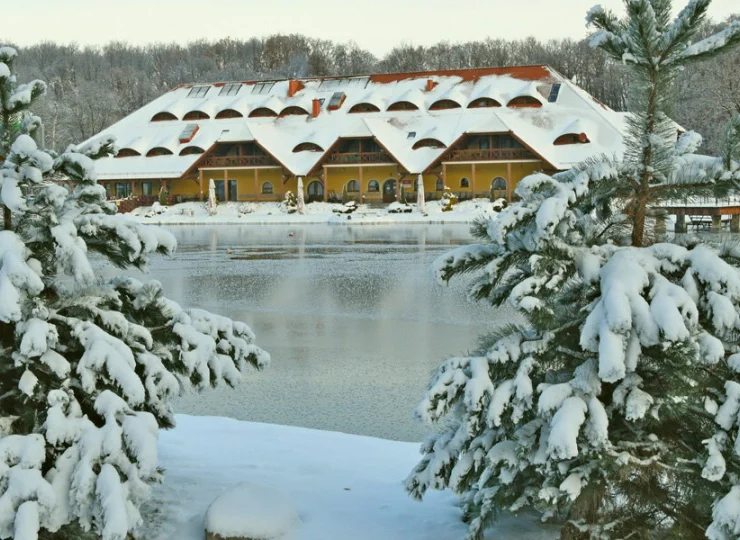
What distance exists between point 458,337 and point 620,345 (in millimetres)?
8333

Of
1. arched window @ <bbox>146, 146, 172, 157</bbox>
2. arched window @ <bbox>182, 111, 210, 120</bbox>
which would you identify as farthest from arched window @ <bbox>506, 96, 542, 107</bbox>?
arched window @ <bbox>146, 146, 172, 157</bbox>

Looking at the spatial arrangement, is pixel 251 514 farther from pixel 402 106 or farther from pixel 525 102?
pixel 402 106

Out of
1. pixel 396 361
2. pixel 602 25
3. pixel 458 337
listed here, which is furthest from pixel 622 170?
pixel 458 337

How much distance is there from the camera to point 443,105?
52688mm

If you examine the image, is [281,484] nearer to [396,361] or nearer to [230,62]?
[396,361]

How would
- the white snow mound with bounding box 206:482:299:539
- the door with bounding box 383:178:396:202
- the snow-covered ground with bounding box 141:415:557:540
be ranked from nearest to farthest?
the white snow mound with bounding box 206:482:299:539
the snow-covered ground with bounding box 141:415:557:540
the door with bounding box 383:178:396:202

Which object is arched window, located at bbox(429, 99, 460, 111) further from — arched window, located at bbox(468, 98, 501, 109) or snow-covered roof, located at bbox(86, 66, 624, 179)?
arched window, located at bbox(468, 98, 501, 109)

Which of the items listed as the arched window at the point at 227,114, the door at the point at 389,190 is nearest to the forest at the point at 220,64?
the arched window at the point at 227,114

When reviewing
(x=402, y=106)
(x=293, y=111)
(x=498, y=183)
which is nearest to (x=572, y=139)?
(x=498, y=183)

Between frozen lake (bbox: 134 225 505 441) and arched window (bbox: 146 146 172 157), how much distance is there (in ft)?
89.7

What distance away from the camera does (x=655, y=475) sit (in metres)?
3.35

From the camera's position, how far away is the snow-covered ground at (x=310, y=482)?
162 inches

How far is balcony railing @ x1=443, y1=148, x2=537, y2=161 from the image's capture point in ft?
154

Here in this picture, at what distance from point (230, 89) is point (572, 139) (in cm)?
2752
